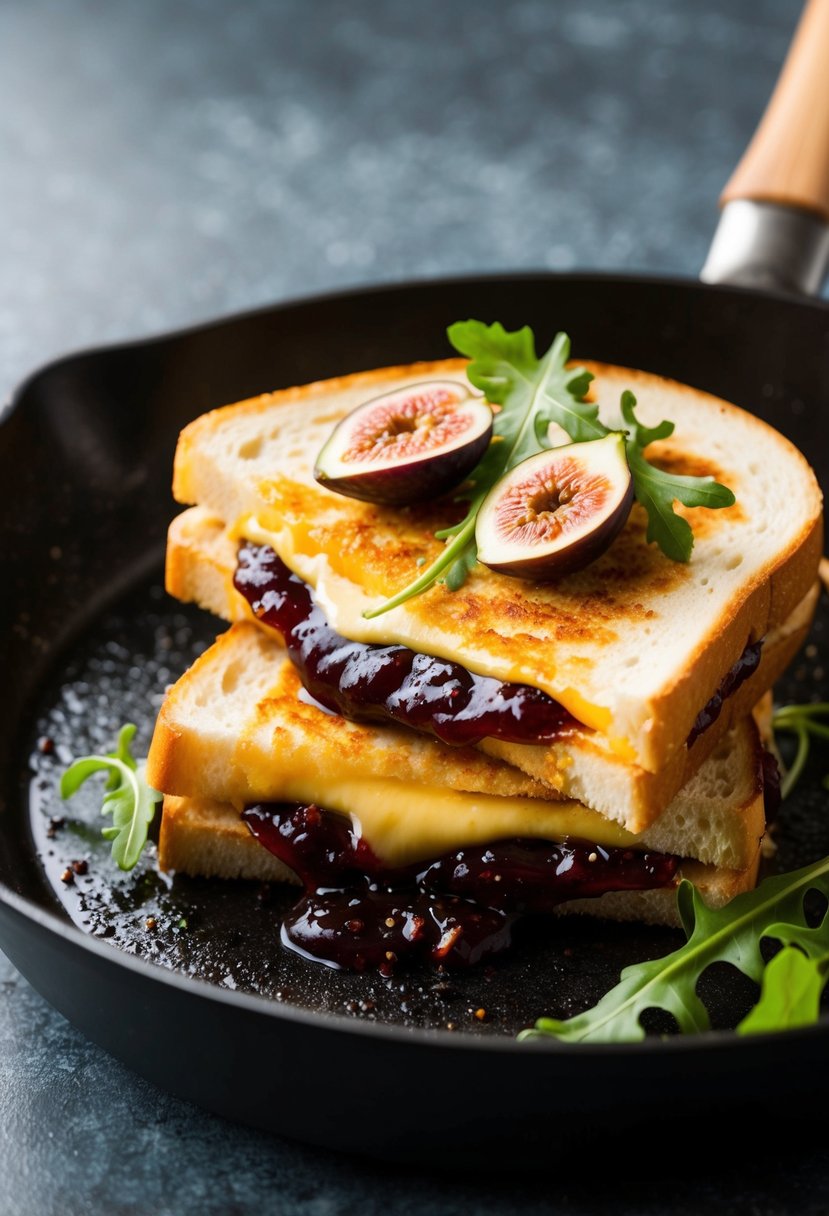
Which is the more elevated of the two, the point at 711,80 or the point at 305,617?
the point at 711,80

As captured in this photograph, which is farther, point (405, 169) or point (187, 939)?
point (405, 169)

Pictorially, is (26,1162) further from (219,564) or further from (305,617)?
(219,564)

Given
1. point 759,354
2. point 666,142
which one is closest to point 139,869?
point 759,354

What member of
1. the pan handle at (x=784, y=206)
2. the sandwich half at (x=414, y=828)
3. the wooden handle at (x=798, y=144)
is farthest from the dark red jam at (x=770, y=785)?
the wooden handle at (x=798, y=144)

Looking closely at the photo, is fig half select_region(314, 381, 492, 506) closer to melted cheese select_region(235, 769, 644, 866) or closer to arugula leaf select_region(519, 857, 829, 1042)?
melted cheese select_region(235, 769, 644, 866)

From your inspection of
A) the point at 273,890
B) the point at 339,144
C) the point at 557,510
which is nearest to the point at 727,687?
the point at 557,510

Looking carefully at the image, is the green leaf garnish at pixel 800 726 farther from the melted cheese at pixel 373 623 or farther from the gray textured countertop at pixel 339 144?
the gray textured countertop at pixel 339 144

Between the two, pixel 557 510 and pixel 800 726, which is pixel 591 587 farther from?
pixel 800 726

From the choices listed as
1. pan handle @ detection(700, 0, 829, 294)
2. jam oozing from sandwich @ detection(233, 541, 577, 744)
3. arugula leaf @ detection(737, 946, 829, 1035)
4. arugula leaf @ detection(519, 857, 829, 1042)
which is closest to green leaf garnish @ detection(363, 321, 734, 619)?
jam oozing from sandwich @ detection(233, 541, 577, 744)
